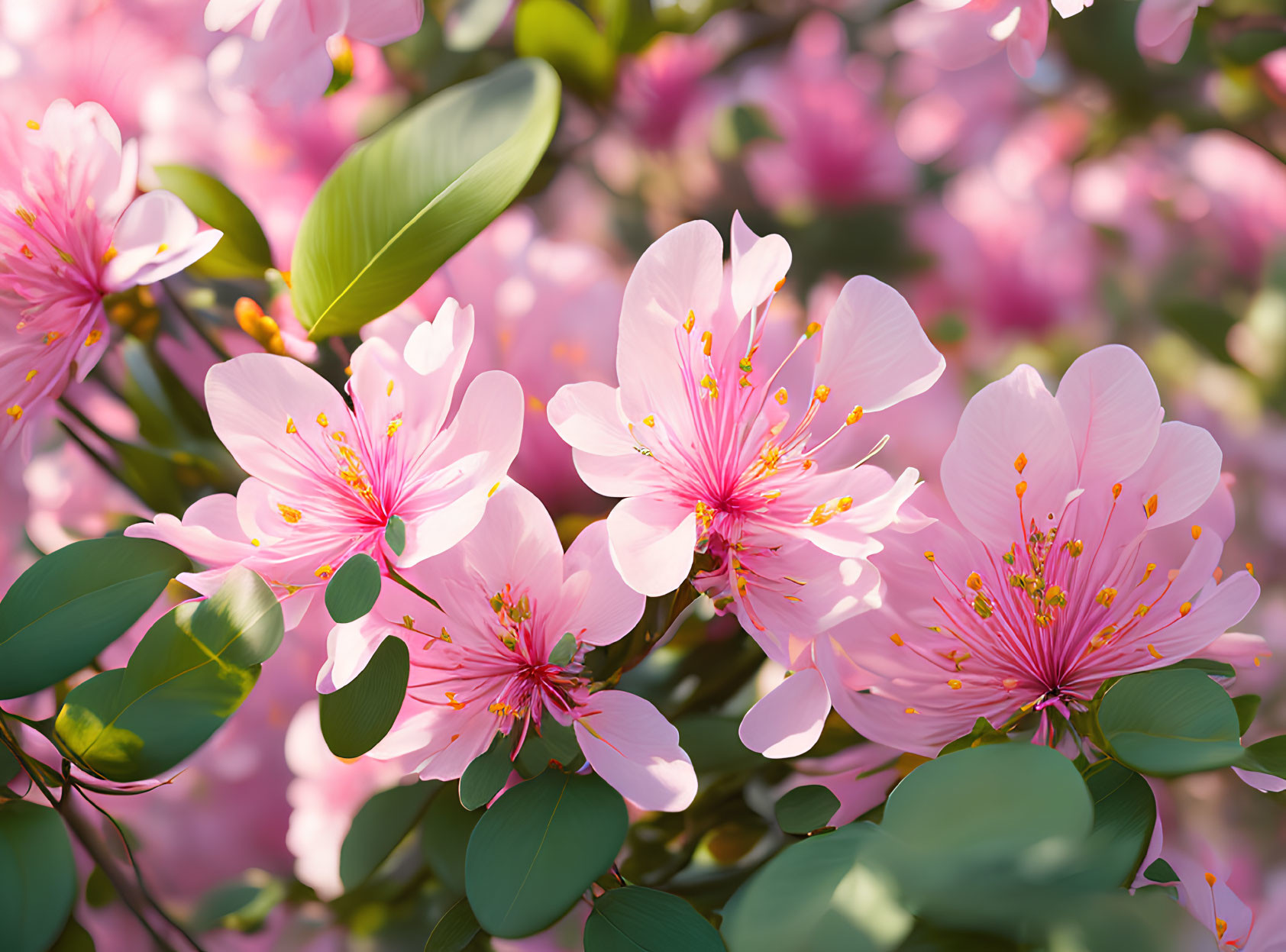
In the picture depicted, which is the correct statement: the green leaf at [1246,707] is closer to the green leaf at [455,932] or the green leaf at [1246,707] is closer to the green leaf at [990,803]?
the green leaf at [990,803]

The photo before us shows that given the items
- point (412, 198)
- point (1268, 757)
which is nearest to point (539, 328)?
point (412, 198)

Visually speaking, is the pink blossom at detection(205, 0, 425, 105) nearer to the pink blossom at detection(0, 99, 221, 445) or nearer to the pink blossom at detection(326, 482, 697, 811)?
the pink blossom at detection(0, 99, 221, 445)

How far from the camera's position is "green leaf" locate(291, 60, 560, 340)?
30cm

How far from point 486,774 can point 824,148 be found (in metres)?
0.31

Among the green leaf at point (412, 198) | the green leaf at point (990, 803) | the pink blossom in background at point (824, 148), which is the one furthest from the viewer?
the pink blossom in background at point (824, 148)

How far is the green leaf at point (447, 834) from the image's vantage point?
0.32 meters

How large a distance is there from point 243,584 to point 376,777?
12cm

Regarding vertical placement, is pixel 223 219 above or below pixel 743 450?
above

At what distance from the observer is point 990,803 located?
208 mm

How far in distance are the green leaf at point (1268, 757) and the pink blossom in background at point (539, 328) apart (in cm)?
22

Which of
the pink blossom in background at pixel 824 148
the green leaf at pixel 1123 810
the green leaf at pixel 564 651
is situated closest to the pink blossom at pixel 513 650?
the green leaf at pixel 564 651

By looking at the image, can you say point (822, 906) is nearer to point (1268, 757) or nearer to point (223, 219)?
point (1268, 757)

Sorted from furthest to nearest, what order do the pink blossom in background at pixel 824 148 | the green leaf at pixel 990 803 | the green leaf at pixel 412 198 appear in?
the pink blossom in background at pixel 824 148 → the green leaf at pixel 412 198 → the green leaf at pixel 990 803

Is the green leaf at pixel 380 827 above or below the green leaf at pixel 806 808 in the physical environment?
above
